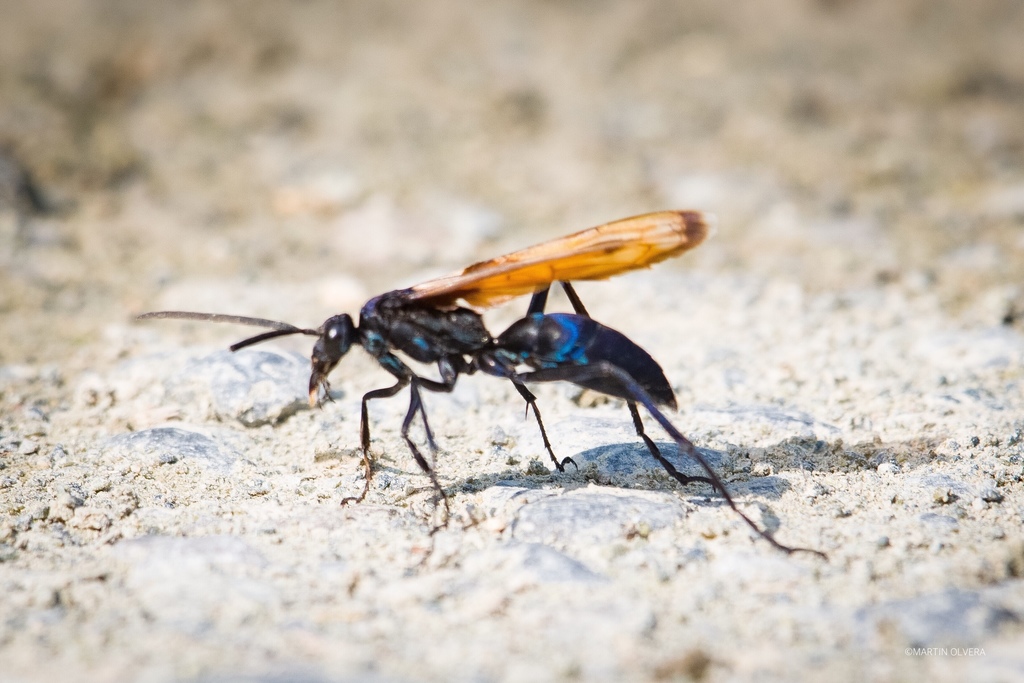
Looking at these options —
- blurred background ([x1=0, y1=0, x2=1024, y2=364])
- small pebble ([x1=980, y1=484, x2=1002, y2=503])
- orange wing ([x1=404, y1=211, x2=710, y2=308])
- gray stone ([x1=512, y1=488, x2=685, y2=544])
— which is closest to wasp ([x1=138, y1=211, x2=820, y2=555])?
orange wing ([x1=404, y1=211, x2=710, y2=308])

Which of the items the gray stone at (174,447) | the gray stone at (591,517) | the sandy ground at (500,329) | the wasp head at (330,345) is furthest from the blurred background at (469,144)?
the gray stone at (591,517)

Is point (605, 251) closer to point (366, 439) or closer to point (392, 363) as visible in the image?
point (392, 363)

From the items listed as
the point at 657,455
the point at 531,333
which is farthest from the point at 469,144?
the point at 657,455

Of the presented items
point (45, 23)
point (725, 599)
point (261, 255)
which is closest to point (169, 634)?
point (725, 599)

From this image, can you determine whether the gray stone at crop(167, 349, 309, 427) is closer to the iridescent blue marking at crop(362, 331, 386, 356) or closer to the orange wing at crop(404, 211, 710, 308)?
the iridescent blue marking at crop(362, 331, 386, 356)

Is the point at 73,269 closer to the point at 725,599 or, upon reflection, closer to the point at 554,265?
the point at 554,265

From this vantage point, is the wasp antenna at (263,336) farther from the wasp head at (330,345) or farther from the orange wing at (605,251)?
the orange wing at (605,251)
